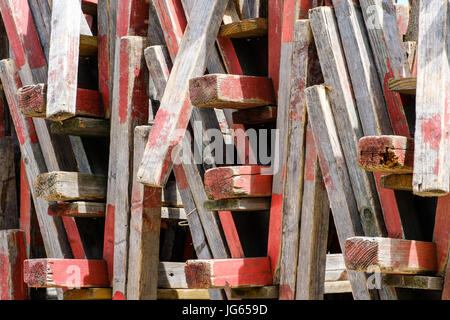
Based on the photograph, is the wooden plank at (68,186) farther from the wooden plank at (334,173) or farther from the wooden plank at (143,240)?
the wooden plank at (334,173)

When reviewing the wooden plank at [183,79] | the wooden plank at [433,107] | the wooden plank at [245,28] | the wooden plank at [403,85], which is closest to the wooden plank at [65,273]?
the wooden plank at [183,79]

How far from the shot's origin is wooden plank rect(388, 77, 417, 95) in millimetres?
3859

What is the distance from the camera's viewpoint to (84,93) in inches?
220

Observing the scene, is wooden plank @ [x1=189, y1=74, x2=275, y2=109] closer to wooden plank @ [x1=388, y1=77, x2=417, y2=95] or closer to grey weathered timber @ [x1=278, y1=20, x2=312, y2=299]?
grey weathered timber @ [x1=278, y1=20, x2=312, y2=299]

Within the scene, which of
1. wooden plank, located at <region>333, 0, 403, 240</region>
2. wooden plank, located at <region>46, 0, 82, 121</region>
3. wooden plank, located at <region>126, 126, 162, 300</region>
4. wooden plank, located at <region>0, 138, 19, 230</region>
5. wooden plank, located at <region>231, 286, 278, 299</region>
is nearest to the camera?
wooden plank, located at <region>333, 0, 403, 240</region>

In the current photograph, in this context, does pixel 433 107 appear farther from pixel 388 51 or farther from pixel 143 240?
pixel 143 240

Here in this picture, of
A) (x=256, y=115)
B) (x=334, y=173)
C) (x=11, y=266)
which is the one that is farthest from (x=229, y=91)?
(x=11, y=266)

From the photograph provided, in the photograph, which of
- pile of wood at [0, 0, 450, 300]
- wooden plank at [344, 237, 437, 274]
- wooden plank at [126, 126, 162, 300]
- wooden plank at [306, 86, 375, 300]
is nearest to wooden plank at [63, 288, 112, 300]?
pile of wood at [0, 0, 450, 300]

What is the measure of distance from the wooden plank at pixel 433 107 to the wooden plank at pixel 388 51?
0.40 m

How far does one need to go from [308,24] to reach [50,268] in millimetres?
2047

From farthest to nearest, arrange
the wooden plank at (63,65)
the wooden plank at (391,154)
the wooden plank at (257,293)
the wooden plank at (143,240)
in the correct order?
the wooden plank at (143,240) < the wooden plank at (63,65) < the wooden plank at (257,293) < the wooden plank at (391,154)

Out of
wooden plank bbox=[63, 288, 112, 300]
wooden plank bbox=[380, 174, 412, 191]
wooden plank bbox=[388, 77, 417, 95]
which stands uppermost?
wooden plank bbox=[388, 77, 417, 95]

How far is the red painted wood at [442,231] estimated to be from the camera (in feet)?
12.5
